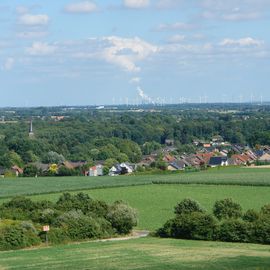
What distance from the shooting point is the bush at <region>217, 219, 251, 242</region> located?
115 feet

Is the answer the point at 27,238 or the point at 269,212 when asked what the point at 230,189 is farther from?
the point at 27,238

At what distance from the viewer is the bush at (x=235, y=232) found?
35.1 meters

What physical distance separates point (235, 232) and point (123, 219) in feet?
19.3

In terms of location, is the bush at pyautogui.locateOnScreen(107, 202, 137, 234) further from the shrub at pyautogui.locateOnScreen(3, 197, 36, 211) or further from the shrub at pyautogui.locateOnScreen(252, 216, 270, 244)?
the shrub at pyautogui.locateOnScreen(252, 216, 270, 244)

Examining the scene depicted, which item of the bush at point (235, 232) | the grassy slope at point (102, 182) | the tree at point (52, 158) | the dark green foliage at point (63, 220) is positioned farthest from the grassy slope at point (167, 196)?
the tree at point (52, 158)

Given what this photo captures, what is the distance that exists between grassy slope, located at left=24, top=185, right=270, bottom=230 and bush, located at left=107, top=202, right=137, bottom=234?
4.58 metres

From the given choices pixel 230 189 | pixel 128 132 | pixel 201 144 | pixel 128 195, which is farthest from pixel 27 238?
pixel 128 132

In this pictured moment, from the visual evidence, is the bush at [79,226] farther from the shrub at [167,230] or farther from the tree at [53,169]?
the tree at [53,169]

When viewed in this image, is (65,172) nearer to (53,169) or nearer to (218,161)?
(53,169)

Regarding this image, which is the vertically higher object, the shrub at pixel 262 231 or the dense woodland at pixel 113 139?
the shrub at pixel 262 231

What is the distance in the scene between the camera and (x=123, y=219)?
38.7m

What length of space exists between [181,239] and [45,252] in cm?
690

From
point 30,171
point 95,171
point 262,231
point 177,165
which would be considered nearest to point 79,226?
point 262,231

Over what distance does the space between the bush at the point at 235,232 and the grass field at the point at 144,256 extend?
4.43 feet
